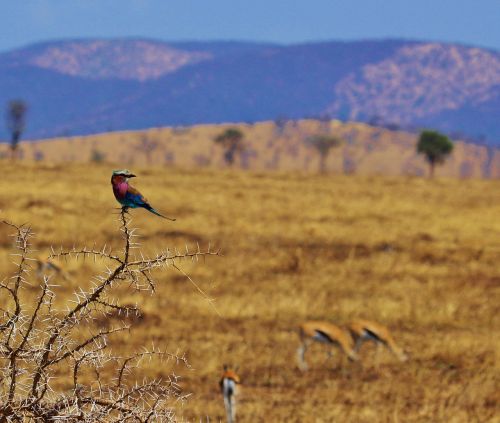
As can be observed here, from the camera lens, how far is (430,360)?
15.1 metres

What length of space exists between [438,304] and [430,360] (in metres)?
5.00

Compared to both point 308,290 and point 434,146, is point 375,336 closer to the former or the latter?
point 308,290

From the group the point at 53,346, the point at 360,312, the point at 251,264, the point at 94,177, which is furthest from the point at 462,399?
the point at 94,177

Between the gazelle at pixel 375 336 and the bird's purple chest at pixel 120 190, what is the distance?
1099 cm

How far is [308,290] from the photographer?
2128 centimetres

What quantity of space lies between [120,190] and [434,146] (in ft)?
353

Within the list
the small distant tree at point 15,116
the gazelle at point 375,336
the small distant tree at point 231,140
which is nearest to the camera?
the gazelle at point 375,336

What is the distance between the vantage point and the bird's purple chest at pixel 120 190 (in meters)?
4.36

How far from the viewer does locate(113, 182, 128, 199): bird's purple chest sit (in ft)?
14.3

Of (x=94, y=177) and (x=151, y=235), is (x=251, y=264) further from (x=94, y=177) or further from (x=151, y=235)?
(x=94, y=177)

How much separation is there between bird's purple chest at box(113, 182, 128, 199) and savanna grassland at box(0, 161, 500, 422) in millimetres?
447

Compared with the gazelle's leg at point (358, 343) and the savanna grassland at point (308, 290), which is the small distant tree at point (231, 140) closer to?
the savanna grassland at point (308, 290)

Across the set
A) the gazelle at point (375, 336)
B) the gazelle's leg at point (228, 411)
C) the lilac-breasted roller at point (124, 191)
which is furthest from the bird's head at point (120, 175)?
the gazelle at point (375, 336)

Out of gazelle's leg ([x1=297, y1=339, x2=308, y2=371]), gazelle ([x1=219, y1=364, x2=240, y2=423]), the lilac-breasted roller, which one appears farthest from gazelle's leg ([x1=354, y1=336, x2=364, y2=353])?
the lilac-breasted roller
